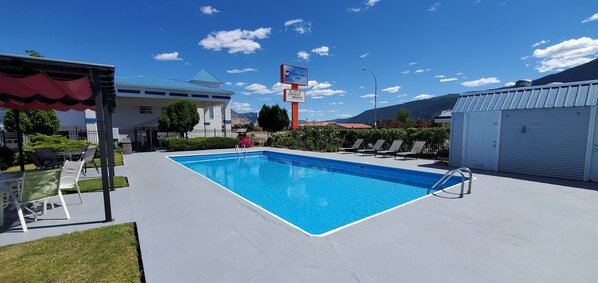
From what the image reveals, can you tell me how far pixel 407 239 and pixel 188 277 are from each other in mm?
2840

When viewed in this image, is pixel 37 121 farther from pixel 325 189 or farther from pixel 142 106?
pixel 325 189

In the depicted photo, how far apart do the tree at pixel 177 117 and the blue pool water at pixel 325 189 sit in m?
10.1

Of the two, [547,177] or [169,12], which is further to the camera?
[169,12]

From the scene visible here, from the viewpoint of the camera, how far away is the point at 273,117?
161 feet

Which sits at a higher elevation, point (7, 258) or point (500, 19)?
point (500, 19)

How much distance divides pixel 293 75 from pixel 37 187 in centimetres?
2326

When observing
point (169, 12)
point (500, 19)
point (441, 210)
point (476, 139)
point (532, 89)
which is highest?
point (169, 12)

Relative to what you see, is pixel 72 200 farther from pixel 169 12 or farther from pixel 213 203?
pixel 169 12

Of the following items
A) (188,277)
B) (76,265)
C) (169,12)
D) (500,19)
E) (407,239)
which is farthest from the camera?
(169,12)

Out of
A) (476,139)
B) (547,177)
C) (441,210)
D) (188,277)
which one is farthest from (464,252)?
(476,139)

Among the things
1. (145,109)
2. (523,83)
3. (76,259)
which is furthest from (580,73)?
(76,259)

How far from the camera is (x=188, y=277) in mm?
2545

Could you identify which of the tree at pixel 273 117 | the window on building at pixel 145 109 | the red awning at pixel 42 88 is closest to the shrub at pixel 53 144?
the red awning at pixel 42 88

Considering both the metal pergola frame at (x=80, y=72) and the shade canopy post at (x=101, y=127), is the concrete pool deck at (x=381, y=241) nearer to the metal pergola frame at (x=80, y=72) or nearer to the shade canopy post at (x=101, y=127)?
the shade canopy post at (x=101, y=127)
